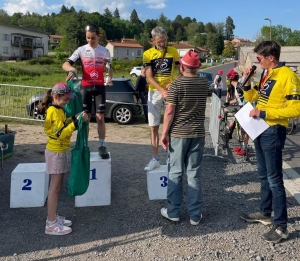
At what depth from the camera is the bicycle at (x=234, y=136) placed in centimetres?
756

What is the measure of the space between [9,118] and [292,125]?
8857 mm

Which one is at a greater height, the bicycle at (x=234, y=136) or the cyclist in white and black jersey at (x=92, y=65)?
the cyclist in white and black jersey at (x=92, y=65)

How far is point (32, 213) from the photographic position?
4637mm

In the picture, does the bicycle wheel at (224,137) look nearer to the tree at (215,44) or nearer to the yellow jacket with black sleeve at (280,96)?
the yellow jacket with black sleeve at (280,96)

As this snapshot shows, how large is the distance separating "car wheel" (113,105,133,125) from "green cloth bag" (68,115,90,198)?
753cm

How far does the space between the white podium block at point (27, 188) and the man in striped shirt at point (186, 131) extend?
5.70ft

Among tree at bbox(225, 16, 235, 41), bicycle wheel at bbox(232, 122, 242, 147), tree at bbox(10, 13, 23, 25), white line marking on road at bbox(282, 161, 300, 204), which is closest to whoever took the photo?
white line marking on road at bbox(282, 161, 300, 204)

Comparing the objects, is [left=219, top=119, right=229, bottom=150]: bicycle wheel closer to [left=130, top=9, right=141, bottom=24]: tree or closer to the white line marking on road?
the white line marking on road

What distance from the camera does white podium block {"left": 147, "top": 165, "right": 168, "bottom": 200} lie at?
197 inches

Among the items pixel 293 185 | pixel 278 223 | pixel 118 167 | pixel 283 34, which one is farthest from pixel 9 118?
pixel 283 34

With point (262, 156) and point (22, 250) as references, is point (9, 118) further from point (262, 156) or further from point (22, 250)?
point (262, 156)

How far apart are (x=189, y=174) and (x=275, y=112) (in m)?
1.24

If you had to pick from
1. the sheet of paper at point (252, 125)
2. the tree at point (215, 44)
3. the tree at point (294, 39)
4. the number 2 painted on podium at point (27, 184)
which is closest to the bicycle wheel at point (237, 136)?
the sheet of paper at point (252, 125)

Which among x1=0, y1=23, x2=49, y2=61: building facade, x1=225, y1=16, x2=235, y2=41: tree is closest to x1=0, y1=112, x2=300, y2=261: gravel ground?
x1=0, y1=23, x2=49, y2=61: building facade
